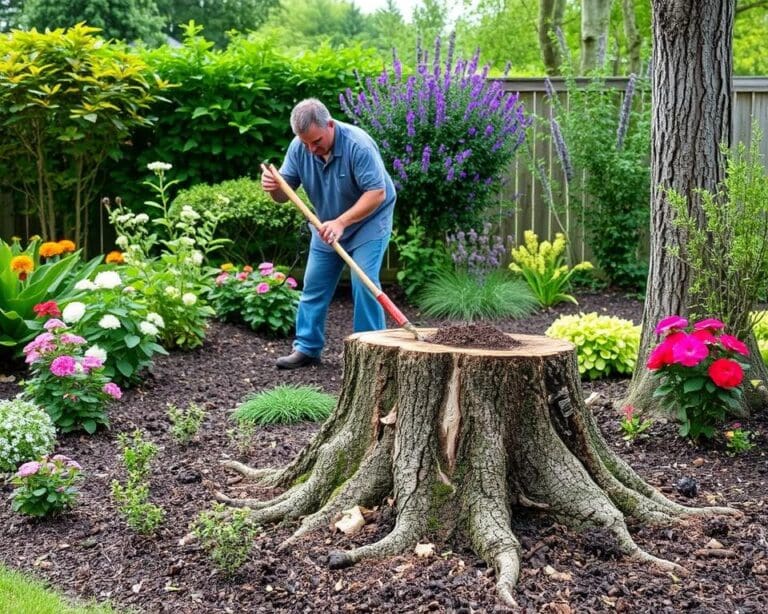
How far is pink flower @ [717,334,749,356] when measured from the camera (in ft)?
13.6

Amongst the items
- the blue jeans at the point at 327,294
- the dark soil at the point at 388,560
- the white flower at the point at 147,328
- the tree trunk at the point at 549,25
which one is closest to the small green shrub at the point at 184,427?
the dark soil at the point at 388,560

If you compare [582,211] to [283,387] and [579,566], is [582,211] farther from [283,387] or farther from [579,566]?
[579,566]

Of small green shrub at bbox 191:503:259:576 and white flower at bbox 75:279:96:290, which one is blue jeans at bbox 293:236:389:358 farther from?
small green shrub at bbox 191:503:259:576

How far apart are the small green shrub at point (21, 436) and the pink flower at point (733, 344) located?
10.2ft

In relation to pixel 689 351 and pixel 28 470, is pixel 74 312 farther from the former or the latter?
pixel 689 351

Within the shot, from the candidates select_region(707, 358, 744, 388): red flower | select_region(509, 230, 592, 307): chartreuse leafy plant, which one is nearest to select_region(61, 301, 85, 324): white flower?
select_region(707, 358, 744, 388): red flower

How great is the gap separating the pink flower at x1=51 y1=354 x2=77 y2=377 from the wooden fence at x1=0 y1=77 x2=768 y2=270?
5.40 meters

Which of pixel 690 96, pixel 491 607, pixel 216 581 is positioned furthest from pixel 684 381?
pixel 216 581

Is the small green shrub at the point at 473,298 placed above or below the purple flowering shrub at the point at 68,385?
below

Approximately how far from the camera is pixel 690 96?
15.1ft

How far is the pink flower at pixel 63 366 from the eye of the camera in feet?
15.4

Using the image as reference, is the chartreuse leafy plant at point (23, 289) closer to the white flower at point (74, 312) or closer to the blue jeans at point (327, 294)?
the white flower at point (74, 312)

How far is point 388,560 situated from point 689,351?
183 centimetres

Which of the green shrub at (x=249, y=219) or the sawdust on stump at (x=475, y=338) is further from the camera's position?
the green shrub at (x=249, y=219)
